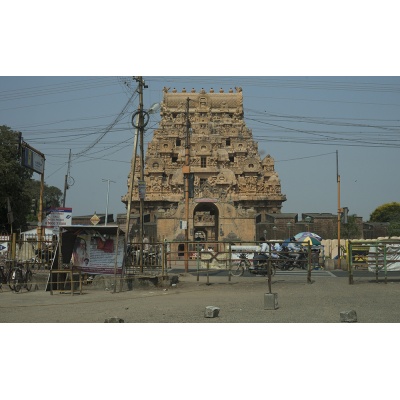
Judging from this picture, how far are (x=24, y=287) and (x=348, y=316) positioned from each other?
10823mm

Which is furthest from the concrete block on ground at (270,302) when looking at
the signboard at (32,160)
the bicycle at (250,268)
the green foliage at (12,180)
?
the green foliage at (12,180)

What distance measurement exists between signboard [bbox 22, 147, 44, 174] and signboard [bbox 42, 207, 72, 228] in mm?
2497

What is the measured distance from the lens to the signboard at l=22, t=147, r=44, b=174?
65.5ft

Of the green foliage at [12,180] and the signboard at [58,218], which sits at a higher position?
the green foliage at [12,180]

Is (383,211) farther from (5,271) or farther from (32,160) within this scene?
(5,271)

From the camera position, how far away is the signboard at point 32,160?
65.5 feet

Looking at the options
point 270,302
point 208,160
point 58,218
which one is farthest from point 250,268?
point 208,160

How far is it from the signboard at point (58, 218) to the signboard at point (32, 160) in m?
2.50

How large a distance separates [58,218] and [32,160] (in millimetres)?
3226

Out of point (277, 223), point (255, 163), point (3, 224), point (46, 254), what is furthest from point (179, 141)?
point (46, 254)

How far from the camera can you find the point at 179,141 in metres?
70.9

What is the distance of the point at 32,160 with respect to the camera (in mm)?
20594

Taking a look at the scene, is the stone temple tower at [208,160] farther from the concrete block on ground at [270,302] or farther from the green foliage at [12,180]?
the concrete block on ground at [270,302]

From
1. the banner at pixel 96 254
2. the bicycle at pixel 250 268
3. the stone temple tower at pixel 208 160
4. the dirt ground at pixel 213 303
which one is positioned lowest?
the dirt ground at pixel 213 303
